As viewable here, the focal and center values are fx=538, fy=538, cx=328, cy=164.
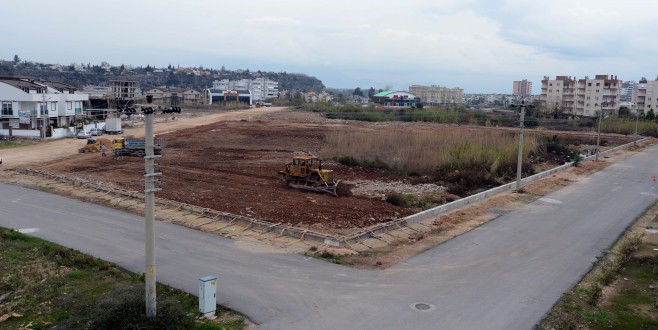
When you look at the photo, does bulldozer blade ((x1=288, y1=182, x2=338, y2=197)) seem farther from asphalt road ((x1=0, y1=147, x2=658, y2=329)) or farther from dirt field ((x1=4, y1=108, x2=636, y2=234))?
asphalt road ((x1=0, y1=147, x2=658, y2=329))

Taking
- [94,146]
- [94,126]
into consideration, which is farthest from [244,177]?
[94,126]

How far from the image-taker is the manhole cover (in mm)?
12021

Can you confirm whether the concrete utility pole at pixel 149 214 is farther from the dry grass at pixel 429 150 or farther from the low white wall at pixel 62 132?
the low white wall at pixel 62 132

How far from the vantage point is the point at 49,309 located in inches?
461

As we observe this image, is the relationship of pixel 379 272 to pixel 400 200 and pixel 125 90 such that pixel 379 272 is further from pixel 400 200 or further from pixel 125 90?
pixel 400 200

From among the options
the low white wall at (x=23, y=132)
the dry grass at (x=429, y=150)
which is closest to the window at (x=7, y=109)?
the low white wall at (x=23, y=132)

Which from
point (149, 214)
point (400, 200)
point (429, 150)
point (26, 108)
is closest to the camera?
point (149, 214)

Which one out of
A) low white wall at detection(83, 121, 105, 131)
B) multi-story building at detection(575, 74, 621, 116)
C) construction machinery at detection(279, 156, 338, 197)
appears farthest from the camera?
multi-story building at detection(575, 74, 621, 116)

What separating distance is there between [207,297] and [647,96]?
435 ft

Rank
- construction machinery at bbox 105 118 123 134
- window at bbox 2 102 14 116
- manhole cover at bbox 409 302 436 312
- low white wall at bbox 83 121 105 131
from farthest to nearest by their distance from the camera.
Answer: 1. low white wall at bbox 83 121 105 131
2. construction machinery at bbox 105 118 123 134
3. window at bbox 2 102 14 116
4. manhole cover at bbox 409 302 436 312

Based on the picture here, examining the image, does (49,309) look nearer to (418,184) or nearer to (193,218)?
(193,218)

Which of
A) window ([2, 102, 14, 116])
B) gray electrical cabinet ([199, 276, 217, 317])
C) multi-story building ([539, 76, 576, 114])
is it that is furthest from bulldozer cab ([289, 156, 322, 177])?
multi-story building ([539, 76, 576, 114])

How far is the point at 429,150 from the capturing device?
37.2m

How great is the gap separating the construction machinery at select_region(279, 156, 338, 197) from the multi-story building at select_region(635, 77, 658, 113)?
4386 inches
